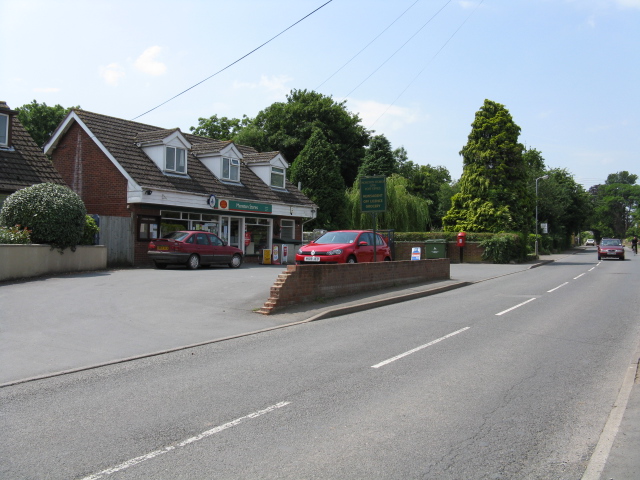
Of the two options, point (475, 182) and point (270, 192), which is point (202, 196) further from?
point (475, 182)

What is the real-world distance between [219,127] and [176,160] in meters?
37.8

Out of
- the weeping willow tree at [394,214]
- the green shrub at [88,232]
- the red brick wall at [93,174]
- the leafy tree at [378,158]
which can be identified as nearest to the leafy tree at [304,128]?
the leafy tree at [378,158]

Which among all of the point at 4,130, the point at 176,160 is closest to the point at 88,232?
the point at 4,130

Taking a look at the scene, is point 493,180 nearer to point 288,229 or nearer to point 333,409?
point 288,229

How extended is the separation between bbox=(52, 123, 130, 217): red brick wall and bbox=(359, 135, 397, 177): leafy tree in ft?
109

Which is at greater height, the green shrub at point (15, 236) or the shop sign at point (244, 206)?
the shop sign at point (244, 206)

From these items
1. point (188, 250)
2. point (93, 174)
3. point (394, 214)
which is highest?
point (93, 174)

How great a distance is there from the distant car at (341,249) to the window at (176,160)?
10.6 metres

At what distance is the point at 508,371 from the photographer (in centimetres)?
695

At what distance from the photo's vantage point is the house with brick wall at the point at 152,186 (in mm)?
23375

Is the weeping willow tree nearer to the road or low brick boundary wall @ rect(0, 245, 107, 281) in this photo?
low brick boundary wall @ rect(0, 245, 107, 281)

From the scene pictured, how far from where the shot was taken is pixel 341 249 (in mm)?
17391

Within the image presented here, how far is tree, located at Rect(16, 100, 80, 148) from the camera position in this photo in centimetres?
4456

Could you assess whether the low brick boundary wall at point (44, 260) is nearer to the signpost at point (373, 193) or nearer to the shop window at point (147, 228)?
the shop window at point (147, 228)
